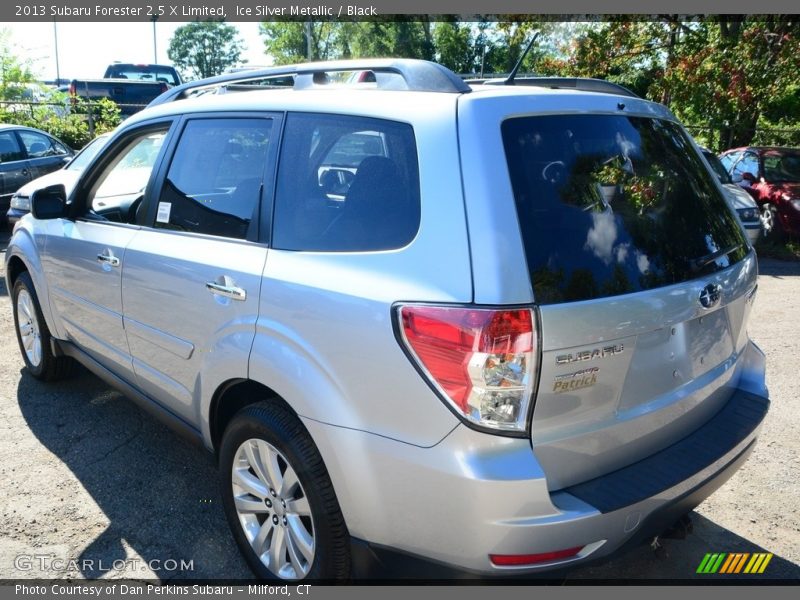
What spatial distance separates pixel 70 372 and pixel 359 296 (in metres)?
3.47

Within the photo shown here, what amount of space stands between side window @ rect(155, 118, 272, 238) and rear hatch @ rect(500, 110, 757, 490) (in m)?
1.16

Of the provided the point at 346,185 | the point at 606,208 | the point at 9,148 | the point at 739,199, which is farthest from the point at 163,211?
the point at 9,148

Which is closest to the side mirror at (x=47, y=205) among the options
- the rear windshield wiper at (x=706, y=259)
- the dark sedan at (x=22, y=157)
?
the rear windshield wiper at (x=706, y=259)

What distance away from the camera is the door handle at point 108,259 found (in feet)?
11.4

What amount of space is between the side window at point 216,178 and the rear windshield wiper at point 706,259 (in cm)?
165

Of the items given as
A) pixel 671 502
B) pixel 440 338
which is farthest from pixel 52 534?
pixel 671 502

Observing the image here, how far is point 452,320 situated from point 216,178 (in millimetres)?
1543

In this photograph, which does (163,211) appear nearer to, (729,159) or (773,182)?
(773,182)

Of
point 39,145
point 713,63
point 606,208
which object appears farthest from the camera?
point 713,63

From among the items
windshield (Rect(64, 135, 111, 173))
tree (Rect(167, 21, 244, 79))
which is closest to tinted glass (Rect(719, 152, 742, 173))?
windshield (Rect(64, 135, 111, 173))

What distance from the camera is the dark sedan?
36.9 feet

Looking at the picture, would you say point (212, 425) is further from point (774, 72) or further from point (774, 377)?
point (774, 72)

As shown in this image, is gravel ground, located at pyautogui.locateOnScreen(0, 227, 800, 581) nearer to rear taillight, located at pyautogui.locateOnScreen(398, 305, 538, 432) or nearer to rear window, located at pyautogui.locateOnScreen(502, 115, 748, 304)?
rear taillight, located at pyautogui.locateOnScreen(398, 305, 538, 432)

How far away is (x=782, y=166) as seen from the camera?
11.6 metres
